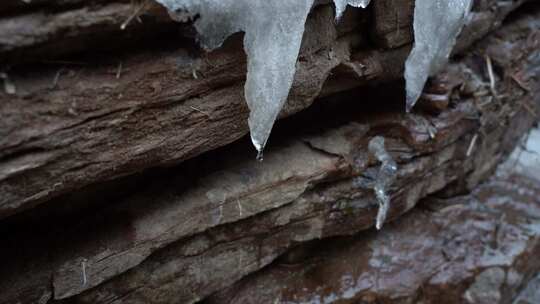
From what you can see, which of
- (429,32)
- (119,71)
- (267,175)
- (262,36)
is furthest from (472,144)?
(119,71)

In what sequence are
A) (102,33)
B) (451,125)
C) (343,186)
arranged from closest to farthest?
1. (102,33)
2. (343,186)
3. (451,125)

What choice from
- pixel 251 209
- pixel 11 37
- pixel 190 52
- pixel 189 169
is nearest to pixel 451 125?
pixel 251 209

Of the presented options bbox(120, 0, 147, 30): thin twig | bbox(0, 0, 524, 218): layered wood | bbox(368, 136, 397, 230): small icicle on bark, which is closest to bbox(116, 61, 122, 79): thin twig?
A: bbox(0, 0, 524, 218): layered wood

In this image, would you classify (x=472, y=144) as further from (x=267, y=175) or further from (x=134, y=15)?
(x=134, y=15)

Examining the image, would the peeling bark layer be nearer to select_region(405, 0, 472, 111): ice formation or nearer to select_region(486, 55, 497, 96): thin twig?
select_region(486, 55, 497, 96): thin twig

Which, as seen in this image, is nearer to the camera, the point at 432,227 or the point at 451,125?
the point at 451,125

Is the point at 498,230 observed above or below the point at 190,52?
below

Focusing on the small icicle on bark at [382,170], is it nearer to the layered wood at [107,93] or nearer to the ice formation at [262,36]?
the layered wood at [107,93]

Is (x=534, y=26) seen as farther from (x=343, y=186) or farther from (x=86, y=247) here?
(x=86, y=247)
